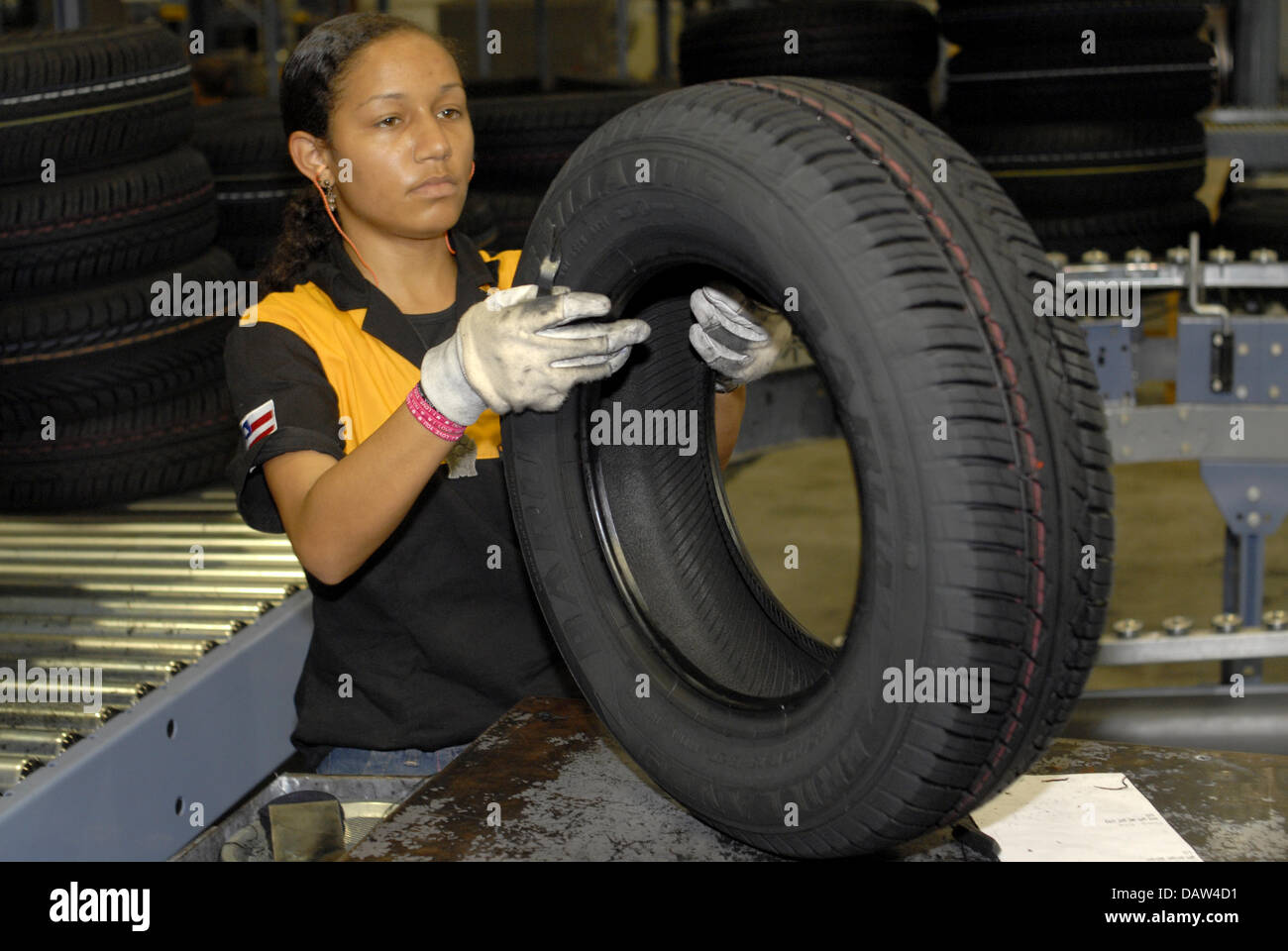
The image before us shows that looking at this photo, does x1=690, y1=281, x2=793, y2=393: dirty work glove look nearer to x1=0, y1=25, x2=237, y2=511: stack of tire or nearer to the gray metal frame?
the gray metal frame

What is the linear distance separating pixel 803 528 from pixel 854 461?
3761 millimetres

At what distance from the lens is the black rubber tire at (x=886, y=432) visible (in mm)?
935

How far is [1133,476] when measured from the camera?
514 centimetres

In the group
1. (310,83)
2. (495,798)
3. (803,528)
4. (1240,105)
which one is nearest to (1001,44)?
(1240,105)

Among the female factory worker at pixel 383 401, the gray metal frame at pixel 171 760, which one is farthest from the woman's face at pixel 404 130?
the gray metal frame at pixel 171 760

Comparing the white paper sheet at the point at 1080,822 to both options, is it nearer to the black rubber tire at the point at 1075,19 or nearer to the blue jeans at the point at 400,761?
the blue jeans at the point at 400,761

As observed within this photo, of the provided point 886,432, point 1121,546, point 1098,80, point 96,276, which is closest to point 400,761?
point 886,432

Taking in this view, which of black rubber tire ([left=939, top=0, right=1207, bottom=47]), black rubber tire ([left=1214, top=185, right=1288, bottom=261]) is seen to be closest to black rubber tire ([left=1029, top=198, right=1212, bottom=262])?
black rubber tire ([left=1214, top=185, right=1288, bottom=261])

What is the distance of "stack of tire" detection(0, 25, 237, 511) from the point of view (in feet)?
8.09

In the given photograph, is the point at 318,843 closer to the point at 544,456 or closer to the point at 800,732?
the point at 544,456

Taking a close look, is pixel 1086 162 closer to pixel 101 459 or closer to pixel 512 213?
pixel 512 213

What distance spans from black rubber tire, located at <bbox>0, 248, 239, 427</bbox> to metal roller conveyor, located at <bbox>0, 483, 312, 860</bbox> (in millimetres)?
224

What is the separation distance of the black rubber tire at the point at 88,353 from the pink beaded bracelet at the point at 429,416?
1497 millimetres

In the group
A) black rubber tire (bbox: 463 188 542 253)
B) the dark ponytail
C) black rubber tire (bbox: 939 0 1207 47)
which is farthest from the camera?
black rubber tire (bbox: 939 0 1207 47)
